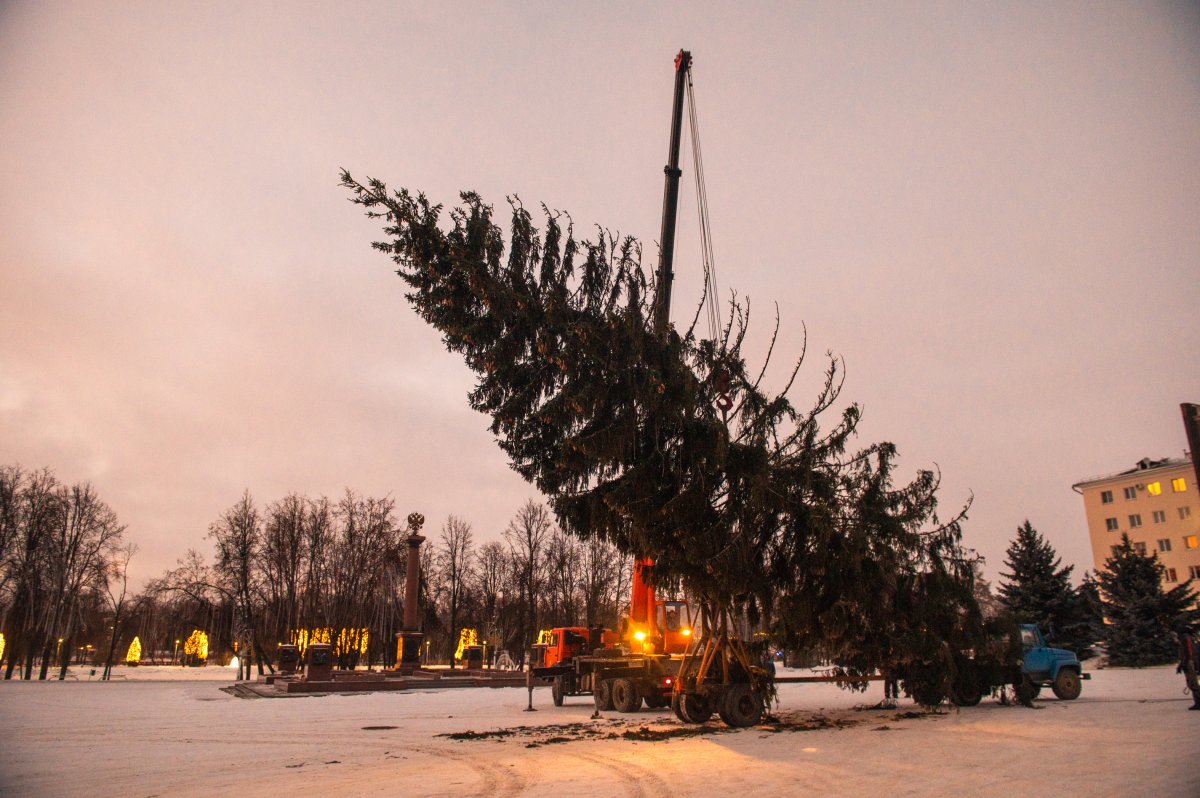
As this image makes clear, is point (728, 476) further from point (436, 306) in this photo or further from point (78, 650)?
point (78, 650)

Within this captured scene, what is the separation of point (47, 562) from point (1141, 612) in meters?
58.9

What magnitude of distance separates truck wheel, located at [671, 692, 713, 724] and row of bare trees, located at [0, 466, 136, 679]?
40405mm

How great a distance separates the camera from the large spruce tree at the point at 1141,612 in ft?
113

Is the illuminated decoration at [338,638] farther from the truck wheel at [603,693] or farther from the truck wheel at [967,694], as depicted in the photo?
the truck wheel at [967,694]

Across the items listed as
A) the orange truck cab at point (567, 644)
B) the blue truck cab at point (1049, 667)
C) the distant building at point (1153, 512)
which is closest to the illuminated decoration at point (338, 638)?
the orange truck cab at point (567, 644)

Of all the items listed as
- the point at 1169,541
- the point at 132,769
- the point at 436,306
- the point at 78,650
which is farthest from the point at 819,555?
the point at 78,650

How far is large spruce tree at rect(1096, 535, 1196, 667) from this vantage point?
34.3 meters

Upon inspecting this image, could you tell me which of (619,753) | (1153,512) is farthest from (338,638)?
(1153,512)

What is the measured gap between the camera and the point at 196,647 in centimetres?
7262

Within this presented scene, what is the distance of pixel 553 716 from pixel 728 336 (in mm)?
10395

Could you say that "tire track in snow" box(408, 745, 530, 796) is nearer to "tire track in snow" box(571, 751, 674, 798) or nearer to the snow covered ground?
the snow covered ground

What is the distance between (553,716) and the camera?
18.0m

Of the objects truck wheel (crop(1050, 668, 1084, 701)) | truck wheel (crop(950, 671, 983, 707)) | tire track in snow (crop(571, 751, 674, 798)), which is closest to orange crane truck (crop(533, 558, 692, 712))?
tire track in snow (crop(571, 751, 674, 798))

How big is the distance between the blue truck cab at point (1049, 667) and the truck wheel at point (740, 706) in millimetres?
8590
